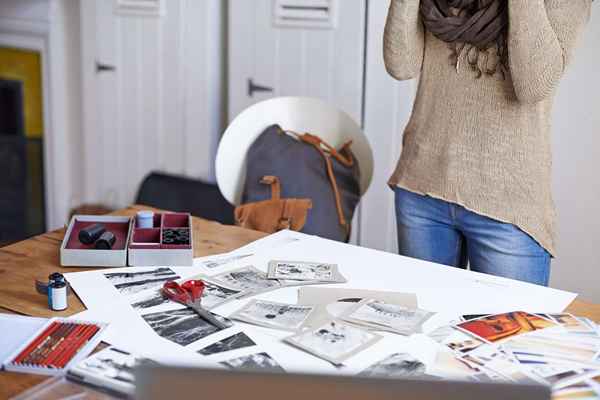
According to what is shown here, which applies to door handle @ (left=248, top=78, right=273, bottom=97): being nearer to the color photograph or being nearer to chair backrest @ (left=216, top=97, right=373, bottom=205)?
chair backrest @ (left=216, top=97, right=373, bottom=205)

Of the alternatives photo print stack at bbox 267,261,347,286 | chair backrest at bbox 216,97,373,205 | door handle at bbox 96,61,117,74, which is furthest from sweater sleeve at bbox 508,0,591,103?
door handle at bbox 96,61,117,74

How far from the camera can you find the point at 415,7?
1673 millimetres

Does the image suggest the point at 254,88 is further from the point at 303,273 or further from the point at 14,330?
the point at 14,330

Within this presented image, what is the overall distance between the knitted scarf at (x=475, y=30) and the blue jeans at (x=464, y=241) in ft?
1.05

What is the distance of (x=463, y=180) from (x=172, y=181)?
1996mm

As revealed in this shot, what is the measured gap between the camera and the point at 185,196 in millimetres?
3344

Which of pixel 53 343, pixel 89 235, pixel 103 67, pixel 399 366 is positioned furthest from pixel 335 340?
pixel 103 67

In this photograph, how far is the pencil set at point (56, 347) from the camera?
3.45 ft

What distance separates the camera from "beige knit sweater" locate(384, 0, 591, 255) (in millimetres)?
1519

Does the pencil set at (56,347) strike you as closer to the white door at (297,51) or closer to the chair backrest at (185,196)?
the white door at (297,51)

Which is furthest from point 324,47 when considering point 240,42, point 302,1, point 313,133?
point 313,133

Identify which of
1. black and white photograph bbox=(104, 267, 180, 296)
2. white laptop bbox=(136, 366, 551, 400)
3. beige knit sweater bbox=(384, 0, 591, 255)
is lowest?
black and white photograph bbox=(104, 267, 180, 296)

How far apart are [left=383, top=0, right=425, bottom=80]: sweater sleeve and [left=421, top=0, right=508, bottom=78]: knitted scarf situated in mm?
39

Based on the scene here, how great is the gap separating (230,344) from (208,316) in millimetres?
101
